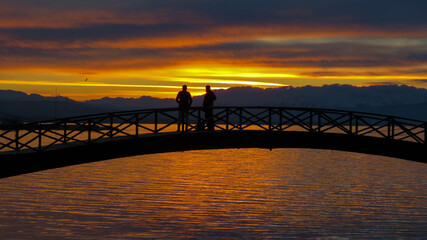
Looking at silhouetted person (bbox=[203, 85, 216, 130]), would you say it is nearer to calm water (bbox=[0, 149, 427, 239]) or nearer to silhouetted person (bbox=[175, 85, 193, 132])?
silhouetted person (bbox=[175, 85, 193, 132])

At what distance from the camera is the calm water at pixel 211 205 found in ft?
114

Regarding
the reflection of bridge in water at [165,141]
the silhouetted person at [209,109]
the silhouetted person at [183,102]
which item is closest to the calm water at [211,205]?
the reflection of bridge in water at [165,141]

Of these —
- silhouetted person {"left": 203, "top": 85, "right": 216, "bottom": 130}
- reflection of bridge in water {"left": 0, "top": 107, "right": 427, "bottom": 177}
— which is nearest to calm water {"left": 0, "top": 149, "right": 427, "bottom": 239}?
reflection of bridge in water {"left": 0, "top": 107, "right": 427, "bottom": 177}

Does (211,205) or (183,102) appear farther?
(211,205)

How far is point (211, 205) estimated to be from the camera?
145 ft

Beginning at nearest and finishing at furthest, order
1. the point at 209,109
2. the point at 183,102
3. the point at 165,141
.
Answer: the point at 165,141 < the point at 183,102 < the point at 209,109

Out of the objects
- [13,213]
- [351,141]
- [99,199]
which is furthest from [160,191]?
[351,141]

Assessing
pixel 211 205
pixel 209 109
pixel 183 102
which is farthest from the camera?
pixel 211 205

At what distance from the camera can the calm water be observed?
114 ft

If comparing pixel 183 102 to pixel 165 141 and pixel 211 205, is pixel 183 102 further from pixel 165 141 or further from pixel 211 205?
pixel 211 205

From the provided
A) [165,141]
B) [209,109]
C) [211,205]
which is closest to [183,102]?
[209,109]

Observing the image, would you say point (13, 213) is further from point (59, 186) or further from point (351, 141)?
point (351, 141)

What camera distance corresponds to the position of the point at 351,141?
28.2m

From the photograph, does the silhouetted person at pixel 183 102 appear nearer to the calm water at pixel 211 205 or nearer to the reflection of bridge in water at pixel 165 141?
the reflection of bridge in water at pixel 165 141
